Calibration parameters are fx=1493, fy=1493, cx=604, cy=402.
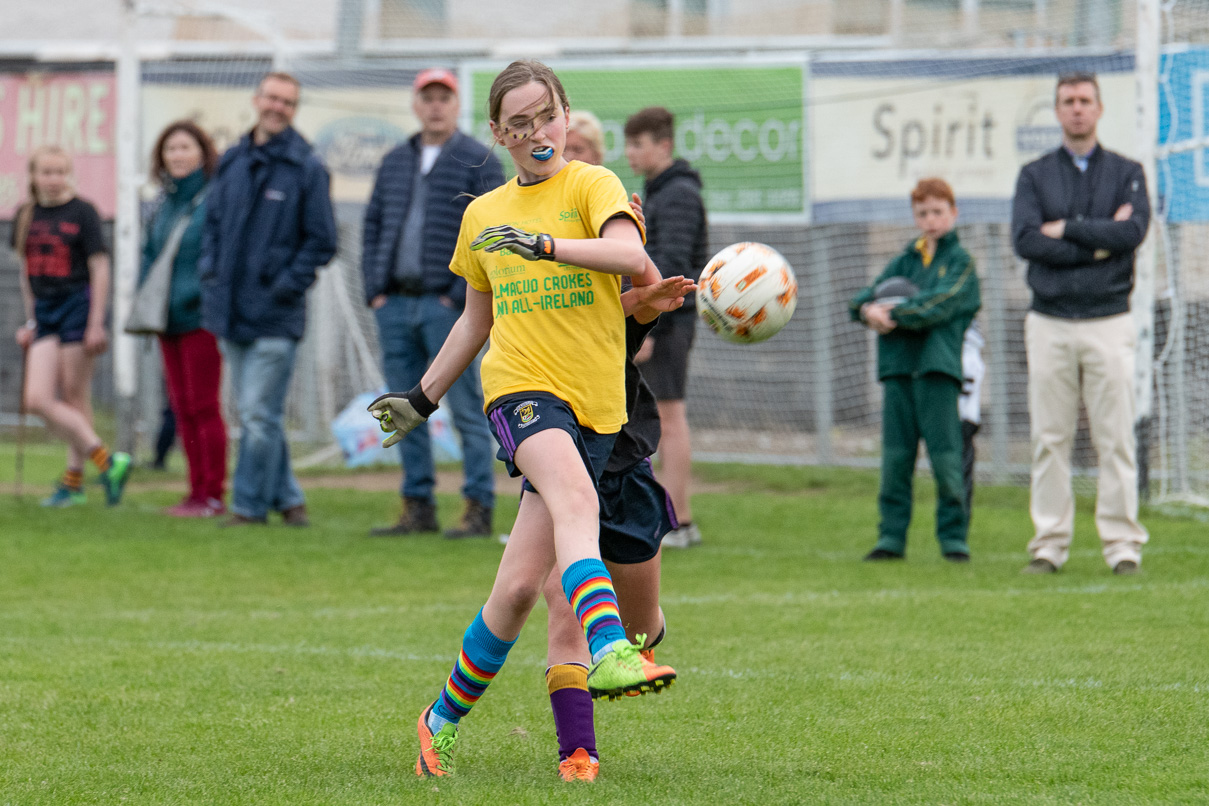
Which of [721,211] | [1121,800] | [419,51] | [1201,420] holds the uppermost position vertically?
[419,51]

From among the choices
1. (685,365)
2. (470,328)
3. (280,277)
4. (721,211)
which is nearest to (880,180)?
(721,211)

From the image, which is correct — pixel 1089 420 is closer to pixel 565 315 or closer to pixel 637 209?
pixel 637 209

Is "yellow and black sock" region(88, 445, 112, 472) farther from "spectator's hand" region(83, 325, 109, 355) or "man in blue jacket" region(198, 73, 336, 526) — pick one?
"man in blue jacket" region(198, 73, 336, 526)

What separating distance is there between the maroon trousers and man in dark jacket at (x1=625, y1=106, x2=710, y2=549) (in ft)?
10.5

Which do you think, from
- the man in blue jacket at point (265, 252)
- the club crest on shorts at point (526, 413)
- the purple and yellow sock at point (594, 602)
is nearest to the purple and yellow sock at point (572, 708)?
the purple and yellow sock at point (594, 602)

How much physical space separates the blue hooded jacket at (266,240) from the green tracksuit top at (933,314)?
135 inches

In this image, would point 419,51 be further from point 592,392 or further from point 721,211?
point 592,392

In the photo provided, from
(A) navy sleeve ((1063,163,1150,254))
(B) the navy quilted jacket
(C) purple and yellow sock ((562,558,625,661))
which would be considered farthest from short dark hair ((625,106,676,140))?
(C) purple and yellow sock ((562,558,625,661))

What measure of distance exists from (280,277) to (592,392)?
19.1 feet

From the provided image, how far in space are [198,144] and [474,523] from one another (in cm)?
332

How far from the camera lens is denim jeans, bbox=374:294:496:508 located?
895cm

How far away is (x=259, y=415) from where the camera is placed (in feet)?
31.0

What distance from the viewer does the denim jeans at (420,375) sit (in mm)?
8953

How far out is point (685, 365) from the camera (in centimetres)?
866
